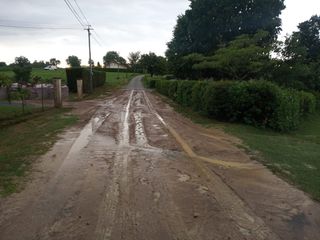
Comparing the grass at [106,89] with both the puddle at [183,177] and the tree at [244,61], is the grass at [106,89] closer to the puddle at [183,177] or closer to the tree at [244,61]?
the tree at [244,61]

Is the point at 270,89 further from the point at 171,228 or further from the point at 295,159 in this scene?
the point at 171,228

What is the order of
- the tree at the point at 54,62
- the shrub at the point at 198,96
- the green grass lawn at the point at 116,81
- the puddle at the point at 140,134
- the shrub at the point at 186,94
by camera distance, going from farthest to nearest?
the tree at the point at 54,62 < the green grass lawn at the point at 116,81 < the shrub at the point at 186,94 < the shrub at the point at 198,96 < the puddle at the point at 140,134

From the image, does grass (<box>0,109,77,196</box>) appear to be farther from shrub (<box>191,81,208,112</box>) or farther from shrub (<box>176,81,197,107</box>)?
shrub (<box>176,81,197,107</box>)

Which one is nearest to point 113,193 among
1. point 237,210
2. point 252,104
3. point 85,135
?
point 237,210

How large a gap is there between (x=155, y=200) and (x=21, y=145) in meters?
6.01

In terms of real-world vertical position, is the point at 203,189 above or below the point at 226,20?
below

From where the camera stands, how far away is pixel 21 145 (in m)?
10.6

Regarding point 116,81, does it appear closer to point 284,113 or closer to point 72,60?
point 72,60

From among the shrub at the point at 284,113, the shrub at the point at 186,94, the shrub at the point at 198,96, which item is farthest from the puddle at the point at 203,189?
the shrub at the point at 186,94

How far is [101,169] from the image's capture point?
7.86 metres

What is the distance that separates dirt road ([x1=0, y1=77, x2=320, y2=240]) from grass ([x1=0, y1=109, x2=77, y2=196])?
318 millimetres

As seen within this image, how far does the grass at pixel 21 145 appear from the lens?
708 cm

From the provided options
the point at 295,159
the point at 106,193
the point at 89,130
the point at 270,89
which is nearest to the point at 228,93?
the point at 270,89

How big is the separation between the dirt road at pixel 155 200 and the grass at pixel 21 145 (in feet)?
1.04
